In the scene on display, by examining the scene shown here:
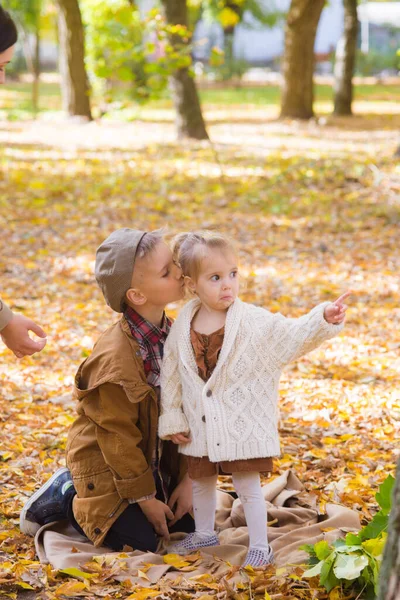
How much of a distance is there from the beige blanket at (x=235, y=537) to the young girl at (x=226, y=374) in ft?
0.49

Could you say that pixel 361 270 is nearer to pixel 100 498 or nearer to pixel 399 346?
pixel 399 346

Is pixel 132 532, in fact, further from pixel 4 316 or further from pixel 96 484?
pixel 4 316

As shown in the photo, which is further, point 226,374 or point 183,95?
point 183,95

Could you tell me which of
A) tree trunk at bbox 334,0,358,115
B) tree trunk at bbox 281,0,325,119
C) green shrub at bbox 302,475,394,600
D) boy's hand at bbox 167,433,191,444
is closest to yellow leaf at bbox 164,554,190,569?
boy's hand at bbox 167,433,191,444

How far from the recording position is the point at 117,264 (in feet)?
11.3

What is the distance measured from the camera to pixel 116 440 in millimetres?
3369

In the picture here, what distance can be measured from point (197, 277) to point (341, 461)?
1.63 meters

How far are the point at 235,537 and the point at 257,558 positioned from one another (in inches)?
13.1

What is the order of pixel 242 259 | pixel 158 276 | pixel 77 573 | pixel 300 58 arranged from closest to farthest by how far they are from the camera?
pixel 77 573, pixel 158 276, pixel 242 259, pixel 300 58

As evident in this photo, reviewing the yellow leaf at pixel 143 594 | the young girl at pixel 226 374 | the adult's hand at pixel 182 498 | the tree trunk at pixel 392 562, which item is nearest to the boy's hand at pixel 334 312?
the young girl at pixel 226 374

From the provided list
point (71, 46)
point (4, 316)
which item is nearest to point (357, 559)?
point (4, 316)

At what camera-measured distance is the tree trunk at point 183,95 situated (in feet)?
42.7

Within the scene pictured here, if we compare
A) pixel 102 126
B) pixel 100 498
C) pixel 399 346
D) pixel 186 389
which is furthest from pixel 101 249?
pixel 102 126

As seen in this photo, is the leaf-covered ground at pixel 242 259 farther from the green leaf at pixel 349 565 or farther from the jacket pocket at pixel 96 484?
the jacket pocket at pixel 96 484
